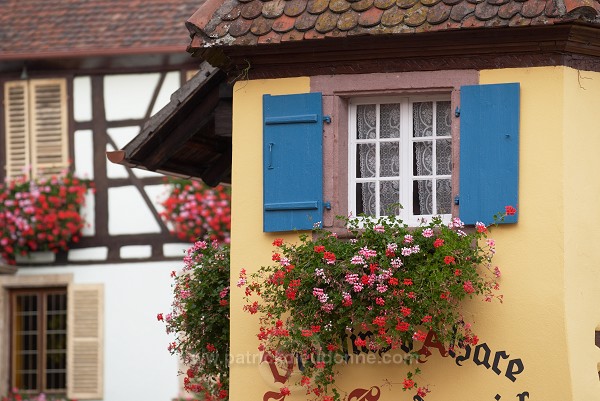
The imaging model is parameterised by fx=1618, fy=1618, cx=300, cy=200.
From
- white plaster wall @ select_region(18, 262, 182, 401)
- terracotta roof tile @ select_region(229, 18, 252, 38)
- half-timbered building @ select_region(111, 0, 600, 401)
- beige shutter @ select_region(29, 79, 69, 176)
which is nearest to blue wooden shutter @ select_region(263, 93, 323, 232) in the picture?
half-timbered building @ select_region(111, 0, 600, 401)

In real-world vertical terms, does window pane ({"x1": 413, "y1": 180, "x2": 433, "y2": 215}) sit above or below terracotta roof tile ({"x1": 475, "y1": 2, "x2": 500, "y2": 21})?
below

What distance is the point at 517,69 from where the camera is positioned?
10953 millimetres

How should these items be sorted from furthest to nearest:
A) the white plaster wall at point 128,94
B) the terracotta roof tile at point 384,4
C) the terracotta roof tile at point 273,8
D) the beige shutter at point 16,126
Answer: the beige shutter at point 16,126
the white plaster wall at point 128,94
the terracotta roof tile at point 273,8
the terracotta roof tile at point 384,4

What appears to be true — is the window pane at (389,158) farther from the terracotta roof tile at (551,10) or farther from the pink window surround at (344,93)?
the terracotta roof tile at (551,10)

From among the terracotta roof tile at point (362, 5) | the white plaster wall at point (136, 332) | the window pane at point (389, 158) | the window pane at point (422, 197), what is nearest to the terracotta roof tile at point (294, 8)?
the terracotta roof tile at point (362, 5)

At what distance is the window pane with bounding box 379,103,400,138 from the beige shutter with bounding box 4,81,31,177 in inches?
404

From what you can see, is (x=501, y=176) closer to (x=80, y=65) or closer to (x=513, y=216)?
(x=513, y=216)

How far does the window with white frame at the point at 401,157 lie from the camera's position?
1125 cm

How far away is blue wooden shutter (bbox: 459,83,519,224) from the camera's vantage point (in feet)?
35.5

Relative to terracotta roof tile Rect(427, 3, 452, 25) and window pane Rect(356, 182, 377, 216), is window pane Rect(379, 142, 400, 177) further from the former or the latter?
terracotta roof tile Rect(427, 3, 452, 25)

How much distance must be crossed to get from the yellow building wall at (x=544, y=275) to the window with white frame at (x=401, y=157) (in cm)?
54

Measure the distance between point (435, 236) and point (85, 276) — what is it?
10.5 meters

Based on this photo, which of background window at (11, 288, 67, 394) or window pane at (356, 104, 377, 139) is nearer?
window pane at (356, 104, 377, 139)

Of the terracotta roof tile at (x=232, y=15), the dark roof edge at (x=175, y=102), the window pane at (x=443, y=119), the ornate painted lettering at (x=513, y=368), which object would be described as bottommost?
the ornate painted lettering at (x=513, y=368)
